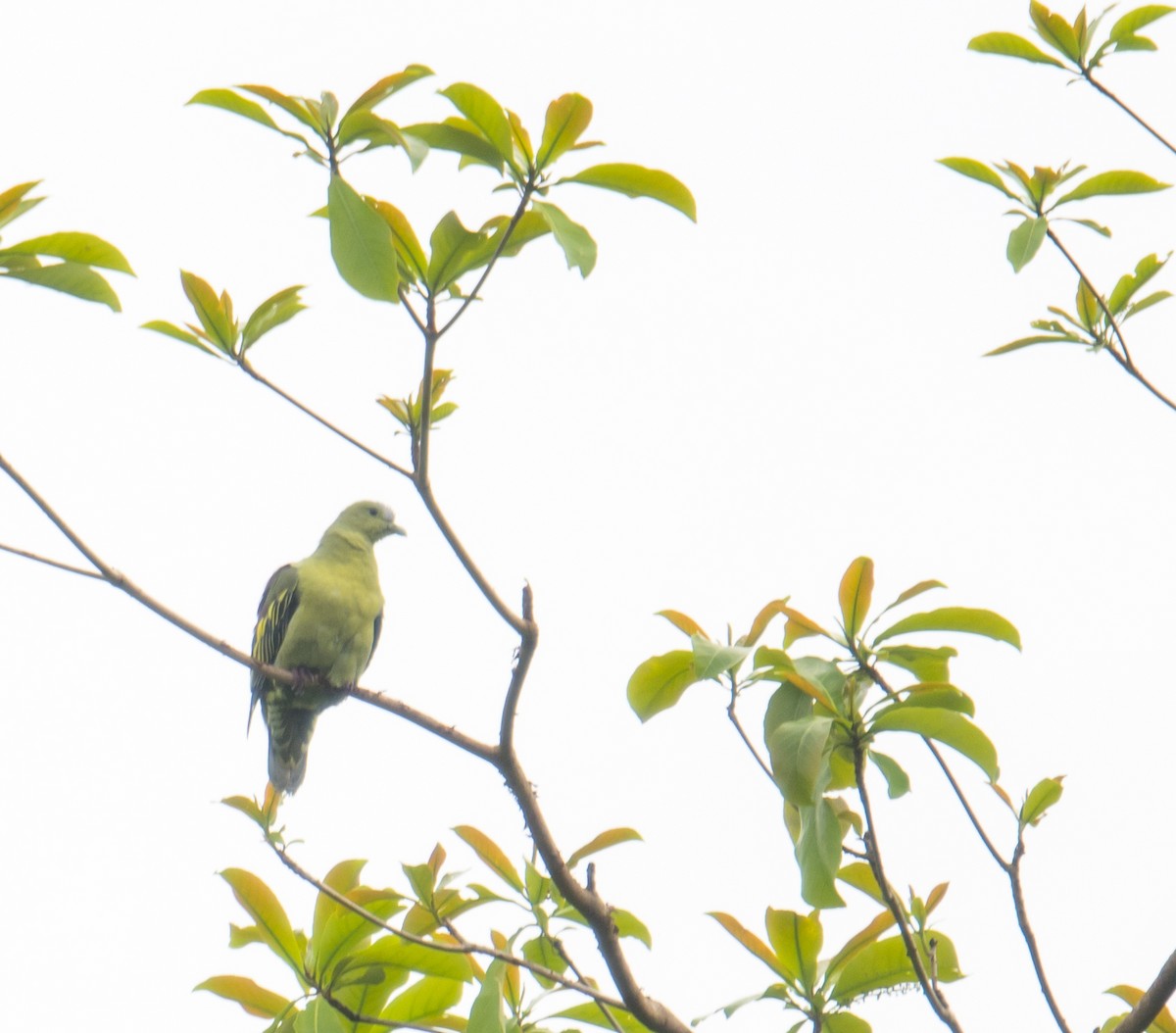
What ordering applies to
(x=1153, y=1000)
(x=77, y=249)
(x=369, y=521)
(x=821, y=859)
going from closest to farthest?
(x=1153, y=1000), (x=821, y=859), (x=77, y=249), (x=369, y=521)

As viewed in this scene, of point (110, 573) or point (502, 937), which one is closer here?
point (110, 573)

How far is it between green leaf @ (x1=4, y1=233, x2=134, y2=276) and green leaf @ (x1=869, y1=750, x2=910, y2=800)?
1.98 m

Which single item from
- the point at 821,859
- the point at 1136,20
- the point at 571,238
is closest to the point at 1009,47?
the point at 1136,20

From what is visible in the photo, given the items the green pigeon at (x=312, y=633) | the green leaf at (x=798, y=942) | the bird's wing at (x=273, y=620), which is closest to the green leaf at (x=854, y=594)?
the green leaf at (x=798, y=942)

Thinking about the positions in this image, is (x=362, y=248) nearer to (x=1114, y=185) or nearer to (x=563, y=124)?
(x=563, y=124)

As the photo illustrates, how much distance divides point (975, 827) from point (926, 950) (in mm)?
501

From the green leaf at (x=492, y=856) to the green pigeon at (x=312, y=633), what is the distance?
324 centimetres

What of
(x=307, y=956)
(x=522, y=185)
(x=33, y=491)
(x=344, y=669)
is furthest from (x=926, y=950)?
(x=344, y=669)

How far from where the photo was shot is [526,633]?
291 centimetres

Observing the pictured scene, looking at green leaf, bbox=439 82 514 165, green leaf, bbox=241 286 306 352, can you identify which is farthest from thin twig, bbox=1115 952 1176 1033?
green leaf, bbox=241 286 306 352

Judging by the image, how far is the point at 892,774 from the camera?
3.04 meters

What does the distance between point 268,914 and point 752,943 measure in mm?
1218

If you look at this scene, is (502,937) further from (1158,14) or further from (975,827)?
(1158,14)

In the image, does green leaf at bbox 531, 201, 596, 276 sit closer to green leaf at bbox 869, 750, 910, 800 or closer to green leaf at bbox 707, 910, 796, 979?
green leaf at bbox 869, 750, 910, 800
